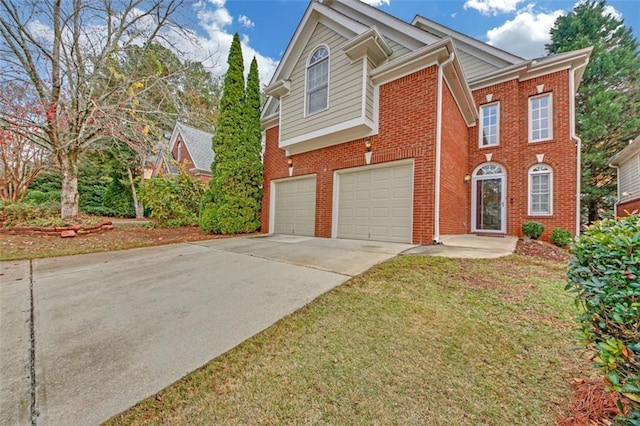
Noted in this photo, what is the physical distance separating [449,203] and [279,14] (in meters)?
9.67

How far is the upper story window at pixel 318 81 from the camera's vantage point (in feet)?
25.5

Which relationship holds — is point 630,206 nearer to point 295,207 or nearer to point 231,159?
point 295,207

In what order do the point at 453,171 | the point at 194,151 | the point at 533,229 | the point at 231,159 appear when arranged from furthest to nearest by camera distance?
the point at 194,151 → the point at 231,159 → the point at 533,229 → the point at 453,171

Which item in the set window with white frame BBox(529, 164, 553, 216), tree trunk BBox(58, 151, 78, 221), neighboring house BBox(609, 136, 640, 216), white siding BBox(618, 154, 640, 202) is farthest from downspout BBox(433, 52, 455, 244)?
white siding BBox(618, 154, 640, 202)

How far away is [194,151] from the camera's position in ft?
59.7

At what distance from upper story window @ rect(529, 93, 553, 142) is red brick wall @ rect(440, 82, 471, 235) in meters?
2.24

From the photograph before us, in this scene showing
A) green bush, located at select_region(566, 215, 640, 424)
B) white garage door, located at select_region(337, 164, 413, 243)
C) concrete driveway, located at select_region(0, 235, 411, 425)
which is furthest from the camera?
white garage door, located at select_region(337, 164, 413, 243)

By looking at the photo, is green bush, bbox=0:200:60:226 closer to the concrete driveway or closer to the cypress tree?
the concrete driveway

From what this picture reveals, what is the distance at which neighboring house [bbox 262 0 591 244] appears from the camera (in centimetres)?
639

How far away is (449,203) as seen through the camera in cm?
718

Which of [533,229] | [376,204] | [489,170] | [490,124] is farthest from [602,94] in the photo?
[376,204]

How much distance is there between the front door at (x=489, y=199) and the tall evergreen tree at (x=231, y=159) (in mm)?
8389

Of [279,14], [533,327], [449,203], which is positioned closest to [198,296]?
[533,327]

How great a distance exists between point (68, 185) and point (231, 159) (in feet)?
15.8
